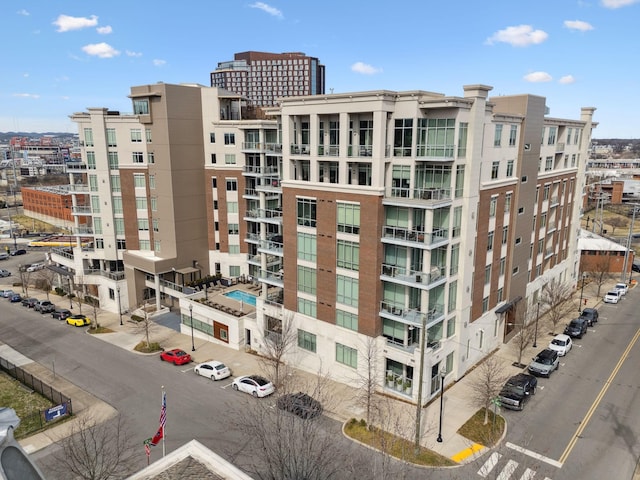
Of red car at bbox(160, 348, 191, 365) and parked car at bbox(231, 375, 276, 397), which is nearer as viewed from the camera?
parked car at bbox(231, 375, 276, 397)

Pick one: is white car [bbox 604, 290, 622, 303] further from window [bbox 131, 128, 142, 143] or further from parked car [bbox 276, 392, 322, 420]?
window [bbox 131, 128, 142, 143]

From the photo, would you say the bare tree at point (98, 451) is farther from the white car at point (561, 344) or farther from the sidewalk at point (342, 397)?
the white car at point (561, 344)

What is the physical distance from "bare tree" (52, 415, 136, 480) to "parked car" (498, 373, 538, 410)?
25121 mm

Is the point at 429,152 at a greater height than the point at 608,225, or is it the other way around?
the point at 429,152

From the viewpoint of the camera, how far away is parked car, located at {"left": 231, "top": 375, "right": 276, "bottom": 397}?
34.8m

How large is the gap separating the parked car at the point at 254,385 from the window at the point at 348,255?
10.9m

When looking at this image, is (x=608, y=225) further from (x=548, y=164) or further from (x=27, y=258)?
(x=27, y=258)

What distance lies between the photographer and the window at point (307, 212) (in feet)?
119

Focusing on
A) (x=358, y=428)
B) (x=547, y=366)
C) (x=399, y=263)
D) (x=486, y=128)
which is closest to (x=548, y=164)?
(x=486, y=128)

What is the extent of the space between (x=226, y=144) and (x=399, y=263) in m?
29.7

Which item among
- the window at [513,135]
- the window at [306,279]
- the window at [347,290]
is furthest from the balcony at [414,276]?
the window at [513,135]

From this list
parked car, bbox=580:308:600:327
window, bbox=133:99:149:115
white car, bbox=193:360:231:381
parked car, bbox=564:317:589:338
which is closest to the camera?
white car, bbox=193:360:231:381

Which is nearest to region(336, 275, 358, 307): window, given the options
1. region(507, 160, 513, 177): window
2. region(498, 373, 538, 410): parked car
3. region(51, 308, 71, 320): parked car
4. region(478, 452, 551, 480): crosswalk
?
region(498, 373, 538, 410): parked car

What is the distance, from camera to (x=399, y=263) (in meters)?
33.6
